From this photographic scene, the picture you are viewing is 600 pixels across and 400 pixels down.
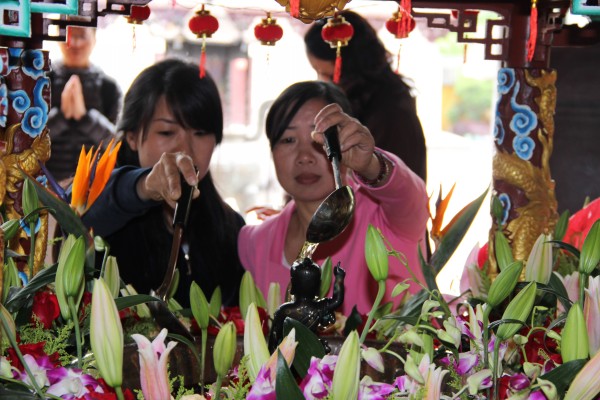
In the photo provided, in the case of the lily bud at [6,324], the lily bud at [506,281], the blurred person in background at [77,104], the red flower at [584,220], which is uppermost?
the lily bud at [506,281]

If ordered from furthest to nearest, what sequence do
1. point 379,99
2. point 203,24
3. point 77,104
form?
point 77,104, point 379,99, point 203,24

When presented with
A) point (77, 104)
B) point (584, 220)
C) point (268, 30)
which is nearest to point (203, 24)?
point (268, 30)

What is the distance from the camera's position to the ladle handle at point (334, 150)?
0.86m

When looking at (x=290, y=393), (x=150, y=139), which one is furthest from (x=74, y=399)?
(x=150, y=139)

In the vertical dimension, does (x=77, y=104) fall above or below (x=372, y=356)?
below

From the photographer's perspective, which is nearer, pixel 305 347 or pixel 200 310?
pixel 305 347

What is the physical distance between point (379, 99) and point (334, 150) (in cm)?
90

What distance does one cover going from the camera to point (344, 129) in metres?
1.05

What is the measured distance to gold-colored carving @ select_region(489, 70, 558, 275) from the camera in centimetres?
129

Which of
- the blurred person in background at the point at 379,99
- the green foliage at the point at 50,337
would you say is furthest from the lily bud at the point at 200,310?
the blurred person in background at the point at 379,99

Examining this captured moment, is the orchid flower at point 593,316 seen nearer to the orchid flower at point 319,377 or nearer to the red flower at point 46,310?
the orchid flower at point 319,377

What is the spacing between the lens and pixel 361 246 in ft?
4.39

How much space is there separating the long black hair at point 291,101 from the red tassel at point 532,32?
0.90 ft

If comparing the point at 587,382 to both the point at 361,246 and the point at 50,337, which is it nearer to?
the point at 50,337
